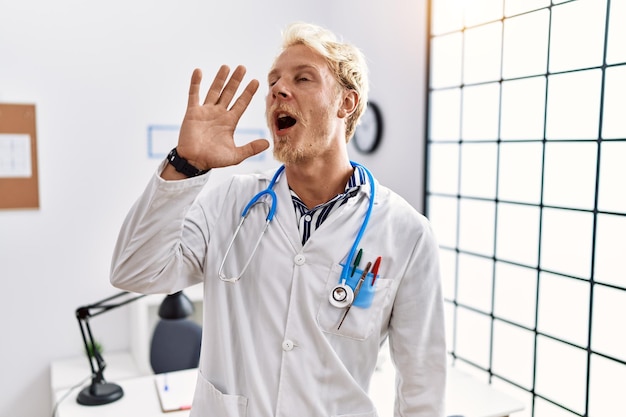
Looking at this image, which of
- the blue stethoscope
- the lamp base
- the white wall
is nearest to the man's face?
the blue stethoscope

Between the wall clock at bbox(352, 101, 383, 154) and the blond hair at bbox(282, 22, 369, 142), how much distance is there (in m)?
1.67

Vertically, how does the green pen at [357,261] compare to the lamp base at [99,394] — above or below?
above

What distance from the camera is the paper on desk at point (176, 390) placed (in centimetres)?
197

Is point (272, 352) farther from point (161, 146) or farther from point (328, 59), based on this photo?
point (161, 146)

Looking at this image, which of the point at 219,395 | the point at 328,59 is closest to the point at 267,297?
the point at 219,395

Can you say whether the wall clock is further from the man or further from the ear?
the man

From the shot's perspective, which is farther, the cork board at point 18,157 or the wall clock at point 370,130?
the wall clock at point 370,130

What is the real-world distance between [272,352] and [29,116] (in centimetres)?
235

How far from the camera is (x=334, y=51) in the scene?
1416 millimetres

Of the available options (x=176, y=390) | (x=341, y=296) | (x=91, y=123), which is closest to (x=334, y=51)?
(x=341, y=296)

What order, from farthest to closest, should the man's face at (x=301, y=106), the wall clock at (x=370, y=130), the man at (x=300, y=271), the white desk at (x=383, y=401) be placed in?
the wall clock at (x=370, y=130) → the white desk at (x=383, y=401) → the man's face at (x=301, y=106) → the man at (x=300, y=271)

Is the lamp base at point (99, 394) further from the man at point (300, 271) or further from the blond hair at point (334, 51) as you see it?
the blond hair at point (334, 51)

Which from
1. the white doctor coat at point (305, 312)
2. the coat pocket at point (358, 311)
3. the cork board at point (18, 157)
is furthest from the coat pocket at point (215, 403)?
the cork board at point (18, 157)

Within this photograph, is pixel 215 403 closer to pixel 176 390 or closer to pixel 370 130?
pixel 176 390
